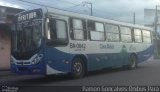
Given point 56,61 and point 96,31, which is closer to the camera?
point 56,61

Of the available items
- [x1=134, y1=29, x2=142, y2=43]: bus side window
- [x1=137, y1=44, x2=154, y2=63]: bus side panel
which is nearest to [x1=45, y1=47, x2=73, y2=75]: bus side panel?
[x1=134, y1=29, x2=142, y2=43]: bus side window

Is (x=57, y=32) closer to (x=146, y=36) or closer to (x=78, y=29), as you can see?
(x=78, y=29)

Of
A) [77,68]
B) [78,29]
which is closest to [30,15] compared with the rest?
[78,29]

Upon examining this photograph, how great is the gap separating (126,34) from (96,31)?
13.7ft

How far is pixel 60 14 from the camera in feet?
56.5

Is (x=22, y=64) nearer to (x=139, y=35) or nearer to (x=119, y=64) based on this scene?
(x=119, y=64)

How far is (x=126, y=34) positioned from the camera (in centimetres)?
2377

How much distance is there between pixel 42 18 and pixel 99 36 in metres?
4.84

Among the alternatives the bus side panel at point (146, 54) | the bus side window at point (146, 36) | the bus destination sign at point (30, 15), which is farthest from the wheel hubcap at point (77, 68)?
the bus side window at point (146, 36)

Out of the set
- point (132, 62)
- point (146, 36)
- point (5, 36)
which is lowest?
point (132, 62)

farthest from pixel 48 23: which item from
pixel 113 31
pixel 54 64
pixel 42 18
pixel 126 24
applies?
pixel 126 24

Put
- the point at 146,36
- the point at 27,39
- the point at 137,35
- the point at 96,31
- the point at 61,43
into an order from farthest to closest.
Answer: the point at 146,36, the point at 137,35, the point at 96,31, the point at 61,43, the point at 27,39

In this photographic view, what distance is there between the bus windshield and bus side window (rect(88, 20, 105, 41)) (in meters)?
3.74

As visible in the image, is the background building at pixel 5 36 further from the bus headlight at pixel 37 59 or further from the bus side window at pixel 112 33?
the bus headlight at pixel 37 59
